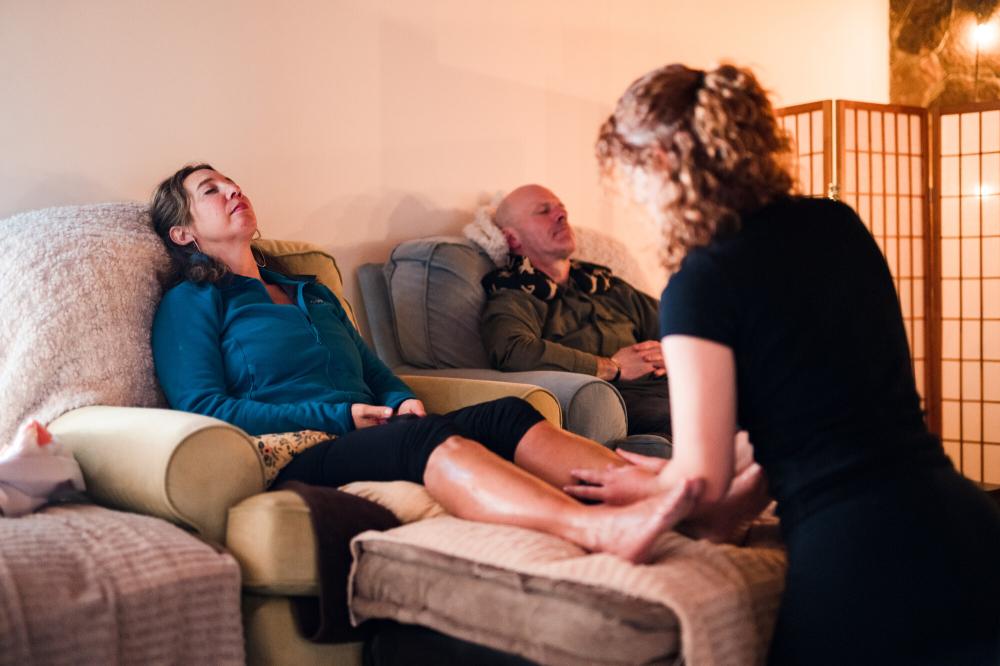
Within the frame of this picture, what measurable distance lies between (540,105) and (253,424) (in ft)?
6.72

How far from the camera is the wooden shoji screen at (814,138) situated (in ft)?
13.7

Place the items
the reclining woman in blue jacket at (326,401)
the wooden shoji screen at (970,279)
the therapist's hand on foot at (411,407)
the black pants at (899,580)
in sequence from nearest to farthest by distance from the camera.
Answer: the black pants at (899,580), the reclining woman in blue jacket at (326,401), the therapist's hand on foot at (411,407), the wooden shoji screen at (970,279)

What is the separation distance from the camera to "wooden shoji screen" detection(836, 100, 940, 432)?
165 inches

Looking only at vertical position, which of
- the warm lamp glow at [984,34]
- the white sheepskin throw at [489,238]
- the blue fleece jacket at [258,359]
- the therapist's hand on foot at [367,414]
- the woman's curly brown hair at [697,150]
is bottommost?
the therapist's hand on foot at [367,414]

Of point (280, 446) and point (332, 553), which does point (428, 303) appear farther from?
point (332, 553)

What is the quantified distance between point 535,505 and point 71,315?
3.69ft

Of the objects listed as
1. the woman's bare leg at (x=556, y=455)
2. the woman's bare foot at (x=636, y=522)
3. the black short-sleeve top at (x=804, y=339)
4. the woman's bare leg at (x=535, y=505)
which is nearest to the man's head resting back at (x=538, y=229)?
the woman's bare leg at (x=556, y=455)

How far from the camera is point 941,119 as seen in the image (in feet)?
14.5

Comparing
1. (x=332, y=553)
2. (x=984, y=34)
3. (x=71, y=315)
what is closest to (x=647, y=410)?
(x=332, y=553)

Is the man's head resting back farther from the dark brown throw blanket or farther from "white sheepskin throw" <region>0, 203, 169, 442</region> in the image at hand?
the dark brown throw blanket

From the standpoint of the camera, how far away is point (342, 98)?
10.5 feet

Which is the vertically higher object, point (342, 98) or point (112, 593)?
point (342, 98)

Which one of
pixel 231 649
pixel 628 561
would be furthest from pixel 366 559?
pixel 628 561

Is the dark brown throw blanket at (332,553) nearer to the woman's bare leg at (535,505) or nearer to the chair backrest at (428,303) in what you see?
the woman's bare leg at (535,505)
